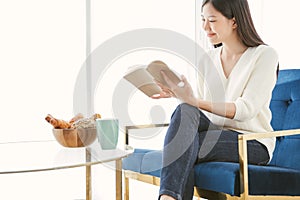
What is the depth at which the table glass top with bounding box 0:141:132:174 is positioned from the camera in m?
1.66

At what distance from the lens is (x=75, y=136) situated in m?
2.03

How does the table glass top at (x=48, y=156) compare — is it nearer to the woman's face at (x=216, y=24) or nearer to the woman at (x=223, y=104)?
the woman at (x=223, y=104)

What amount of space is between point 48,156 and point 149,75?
0.53 meters

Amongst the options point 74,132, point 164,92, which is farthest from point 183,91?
point 74,132

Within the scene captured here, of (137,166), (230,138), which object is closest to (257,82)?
(230,138)

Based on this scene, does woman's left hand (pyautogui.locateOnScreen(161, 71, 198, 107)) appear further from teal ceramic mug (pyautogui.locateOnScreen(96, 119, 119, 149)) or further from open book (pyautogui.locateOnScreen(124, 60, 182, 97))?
teal ceramic mug (pyautogui.locateOnScreen(96, 119, 119, 149))

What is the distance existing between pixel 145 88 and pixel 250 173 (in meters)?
0.57

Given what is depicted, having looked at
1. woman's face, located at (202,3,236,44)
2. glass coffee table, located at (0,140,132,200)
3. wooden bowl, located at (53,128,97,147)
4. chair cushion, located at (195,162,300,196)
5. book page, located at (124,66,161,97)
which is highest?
woman's face, located at (202,3,236,44)

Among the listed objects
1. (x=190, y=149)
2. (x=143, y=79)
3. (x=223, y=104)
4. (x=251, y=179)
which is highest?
(x=143, y=79)

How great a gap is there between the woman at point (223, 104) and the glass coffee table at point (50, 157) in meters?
0.23

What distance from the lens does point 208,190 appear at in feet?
6.63

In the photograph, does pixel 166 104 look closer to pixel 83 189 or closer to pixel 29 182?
pixel 83 189

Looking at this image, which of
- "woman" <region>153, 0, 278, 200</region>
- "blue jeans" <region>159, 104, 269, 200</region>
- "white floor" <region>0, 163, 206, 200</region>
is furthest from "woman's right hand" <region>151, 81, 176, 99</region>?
"white floor" <region>0, 163, 206, 200</region>

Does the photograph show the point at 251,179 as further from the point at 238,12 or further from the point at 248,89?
the point at 238,12
